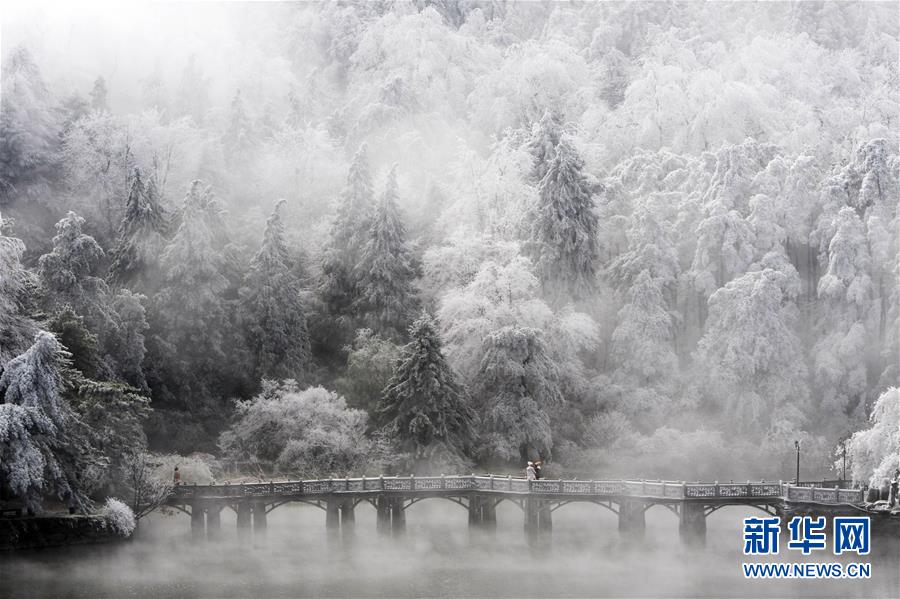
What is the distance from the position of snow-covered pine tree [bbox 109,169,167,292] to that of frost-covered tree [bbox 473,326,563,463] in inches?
818

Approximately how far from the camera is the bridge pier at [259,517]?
65062 millimetres

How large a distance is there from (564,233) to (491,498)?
80.4 feet

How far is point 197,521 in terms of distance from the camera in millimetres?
64812

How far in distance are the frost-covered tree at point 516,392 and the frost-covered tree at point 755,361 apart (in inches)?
411

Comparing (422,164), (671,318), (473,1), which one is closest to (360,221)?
(422,164)

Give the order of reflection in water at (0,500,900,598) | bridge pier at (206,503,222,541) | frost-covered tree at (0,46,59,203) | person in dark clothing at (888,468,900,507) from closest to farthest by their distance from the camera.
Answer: reflection in water at (0,500,900,598), person in dark clothing at (888,468,900,507), bridge pier at (206,503,222,541), frost-covered tree at (0,46,59,203)

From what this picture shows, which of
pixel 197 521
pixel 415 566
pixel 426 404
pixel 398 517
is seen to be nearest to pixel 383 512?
pixel 398 517

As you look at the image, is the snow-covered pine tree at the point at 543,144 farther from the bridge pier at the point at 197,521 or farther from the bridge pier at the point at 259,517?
the bridge pier at the point at 197,521

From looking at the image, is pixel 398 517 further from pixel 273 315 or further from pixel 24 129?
pixel 24 129

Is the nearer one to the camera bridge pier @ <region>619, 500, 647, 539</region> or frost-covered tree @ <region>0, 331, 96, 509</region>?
frost-covered tree @ <region>0, 331, 96, 509</region>

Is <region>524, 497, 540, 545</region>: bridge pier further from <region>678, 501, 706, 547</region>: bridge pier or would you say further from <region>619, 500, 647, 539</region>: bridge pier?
<region>678, 501, 706, 547</region>: bridge pier

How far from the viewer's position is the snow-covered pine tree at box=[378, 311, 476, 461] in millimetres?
73312

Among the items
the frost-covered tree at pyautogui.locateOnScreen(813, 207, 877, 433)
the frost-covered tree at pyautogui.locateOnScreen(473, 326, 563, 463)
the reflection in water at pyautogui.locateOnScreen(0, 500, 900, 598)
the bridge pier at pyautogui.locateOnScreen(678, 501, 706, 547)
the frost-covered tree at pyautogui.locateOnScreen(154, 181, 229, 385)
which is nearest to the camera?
the reflection in water at pyautogui.locateOnScreen(0, 500, 900, 598)

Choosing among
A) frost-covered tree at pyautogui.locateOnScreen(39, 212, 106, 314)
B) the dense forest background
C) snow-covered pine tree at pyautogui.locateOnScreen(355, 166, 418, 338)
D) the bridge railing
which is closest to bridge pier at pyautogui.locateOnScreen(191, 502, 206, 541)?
the dense forest background
